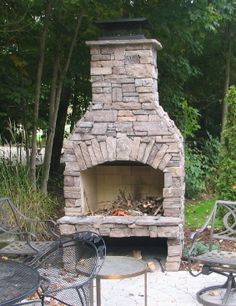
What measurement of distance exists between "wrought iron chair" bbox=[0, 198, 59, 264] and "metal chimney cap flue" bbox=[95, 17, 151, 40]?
2060 millimetres

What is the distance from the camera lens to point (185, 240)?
20.1 ft

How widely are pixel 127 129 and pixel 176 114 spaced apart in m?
4.26

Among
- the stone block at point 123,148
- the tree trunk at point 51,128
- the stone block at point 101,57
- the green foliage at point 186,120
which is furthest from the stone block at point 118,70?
the green foliage at point 186,120

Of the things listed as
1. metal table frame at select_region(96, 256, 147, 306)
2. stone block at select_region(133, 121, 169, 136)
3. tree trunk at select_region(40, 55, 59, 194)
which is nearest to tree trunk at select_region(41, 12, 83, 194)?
tree trunk at select_region(40, 55, 59, 194)

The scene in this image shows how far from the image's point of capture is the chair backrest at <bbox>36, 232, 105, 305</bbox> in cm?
325

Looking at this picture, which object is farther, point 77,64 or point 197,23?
point 77,64

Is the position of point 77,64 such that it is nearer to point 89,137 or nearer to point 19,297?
point 89,137

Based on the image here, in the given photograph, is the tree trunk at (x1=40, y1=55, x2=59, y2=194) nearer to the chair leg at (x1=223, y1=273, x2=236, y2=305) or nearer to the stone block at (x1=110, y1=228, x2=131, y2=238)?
the stone block at (x1=110, y1=228, x2=131, y2=238)

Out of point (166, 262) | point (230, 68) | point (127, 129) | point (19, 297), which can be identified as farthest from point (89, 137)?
point (230, 68)

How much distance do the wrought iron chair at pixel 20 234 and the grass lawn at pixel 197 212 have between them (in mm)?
2028

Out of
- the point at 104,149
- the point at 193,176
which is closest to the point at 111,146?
the point at 104,149

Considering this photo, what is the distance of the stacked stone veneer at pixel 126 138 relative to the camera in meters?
5.28

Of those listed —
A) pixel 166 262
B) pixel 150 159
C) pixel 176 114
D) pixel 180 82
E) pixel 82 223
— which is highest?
pixel 180 82

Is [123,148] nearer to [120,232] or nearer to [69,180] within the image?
[69,180]
